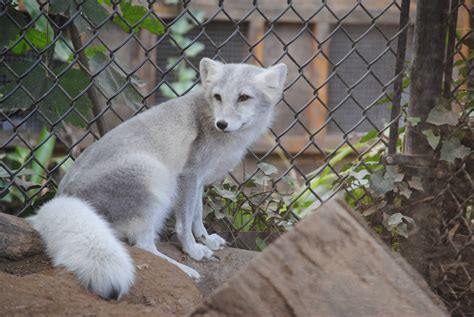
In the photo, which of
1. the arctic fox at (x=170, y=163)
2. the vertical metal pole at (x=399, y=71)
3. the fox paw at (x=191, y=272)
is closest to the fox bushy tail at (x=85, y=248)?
the arctic fox at (x=170, y=163)

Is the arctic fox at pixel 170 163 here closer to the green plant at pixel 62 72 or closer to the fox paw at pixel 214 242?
the fox paw at pixel 214 242

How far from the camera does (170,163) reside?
3256 millimetres

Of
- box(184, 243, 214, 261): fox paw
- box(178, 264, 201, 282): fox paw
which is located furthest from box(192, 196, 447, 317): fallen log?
box(184, 243, 214, 261): fox paw

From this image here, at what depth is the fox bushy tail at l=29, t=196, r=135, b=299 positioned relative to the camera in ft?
7.54

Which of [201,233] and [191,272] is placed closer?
[191,272]

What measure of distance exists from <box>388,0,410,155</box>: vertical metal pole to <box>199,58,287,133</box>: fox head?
0.55m

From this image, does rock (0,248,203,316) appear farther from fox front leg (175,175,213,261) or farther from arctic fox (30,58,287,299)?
fox front leg (175,175,213,261)

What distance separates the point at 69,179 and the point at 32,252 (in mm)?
432

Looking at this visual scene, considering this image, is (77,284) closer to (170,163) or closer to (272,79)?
(170,163)

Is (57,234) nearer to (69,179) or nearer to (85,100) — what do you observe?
(69,179)

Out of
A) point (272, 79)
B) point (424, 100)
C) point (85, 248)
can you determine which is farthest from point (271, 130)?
point (85, 248)

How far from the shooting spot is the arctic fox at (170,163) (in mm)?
2992

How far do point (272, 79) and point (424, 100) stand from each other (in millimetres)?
695

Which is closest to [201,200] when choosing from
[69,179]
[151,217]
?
[151,217]
